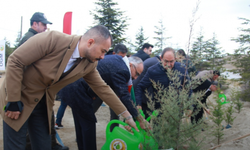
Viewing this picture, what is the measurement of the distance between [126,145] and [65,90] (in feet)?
3.58

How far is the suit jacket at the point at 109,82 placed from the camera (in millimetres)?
2498

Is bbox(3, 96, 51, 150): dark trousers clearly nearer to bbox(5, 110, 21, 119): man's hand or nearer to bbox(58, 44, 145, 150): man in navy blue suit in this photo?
bbox(5, 110, 21, 119): man's hand

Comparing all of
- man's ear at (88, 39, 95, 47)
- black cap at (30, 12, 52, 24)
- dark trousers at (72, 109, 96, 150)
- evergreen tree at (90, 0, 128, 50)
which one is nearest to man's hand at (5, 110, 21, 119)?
man's ear at (88, 39, 95, 47)

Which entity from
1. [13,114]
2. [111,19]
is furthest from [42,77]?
[111,19]

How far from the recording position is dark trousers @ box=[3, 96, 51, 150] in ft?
5.88

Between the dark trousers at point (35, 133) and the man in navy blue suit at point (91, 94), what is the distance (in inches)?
24.0

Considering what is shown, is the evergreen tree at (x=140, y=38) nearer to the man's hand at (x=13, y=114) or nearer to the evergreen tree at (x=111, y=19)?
the evergreen tree at (x=111, y=19)

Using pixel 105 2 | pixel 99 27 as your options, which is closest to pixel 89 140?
pixel 99 27

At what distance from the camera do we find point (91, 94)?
2674 millimetres

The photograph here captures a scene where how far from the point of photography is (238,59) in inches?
350

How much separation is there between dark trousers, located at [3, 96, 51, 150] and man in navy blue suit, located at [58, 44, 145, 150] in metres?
0.61

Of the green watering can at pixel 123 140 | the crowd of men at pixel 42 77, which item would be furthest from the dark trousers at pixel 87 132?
the crowd of men at pixel 42 77

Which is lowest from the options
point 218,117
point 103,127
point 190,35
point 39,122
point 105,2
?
point 103,127

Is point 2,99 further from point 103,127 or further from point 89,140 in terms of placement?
point 103,127
